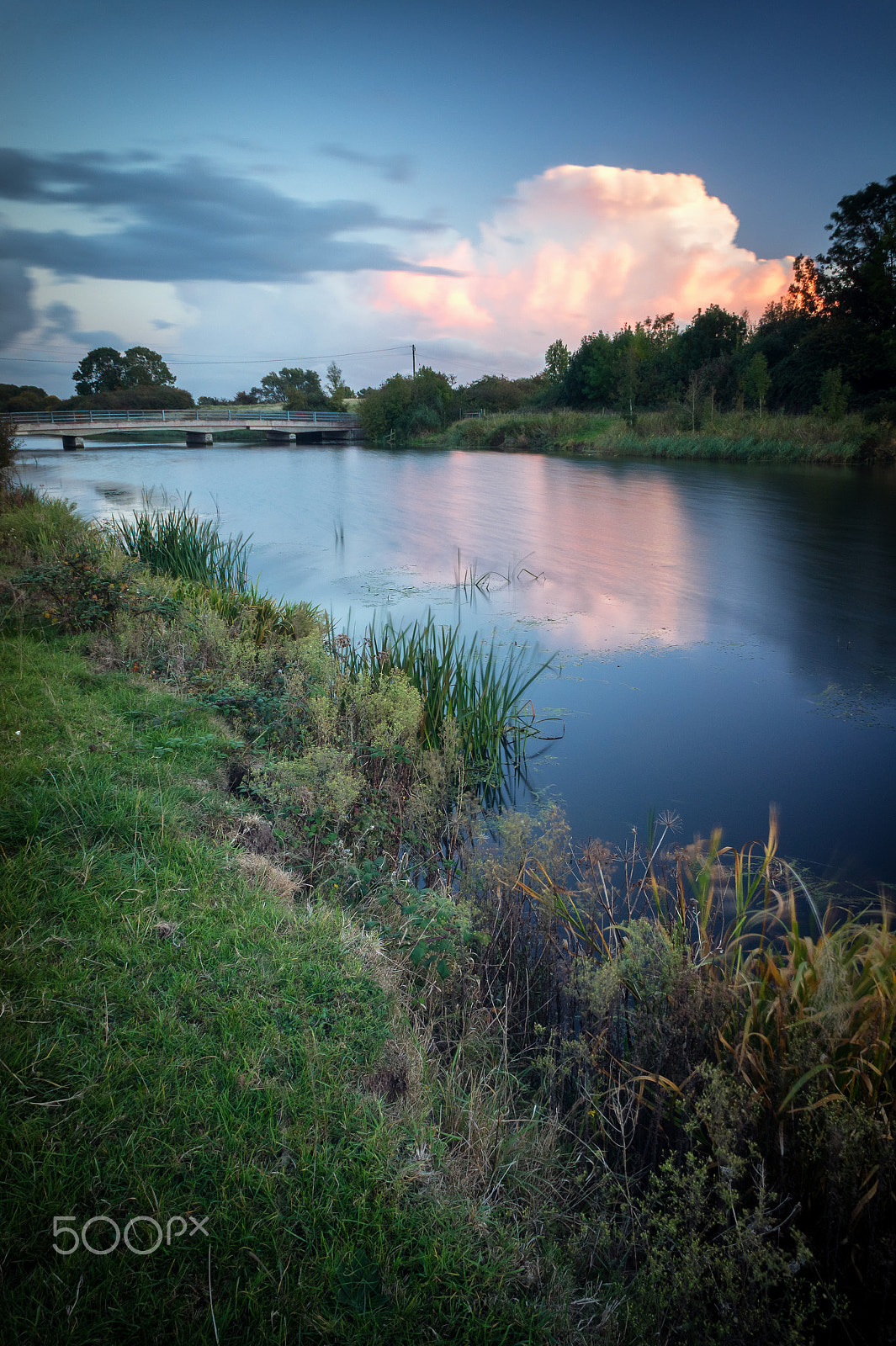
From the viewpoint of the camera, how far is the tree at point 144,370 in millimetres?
92188

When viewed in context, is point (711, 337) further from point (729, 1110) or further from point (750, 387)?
point (729, 1110)

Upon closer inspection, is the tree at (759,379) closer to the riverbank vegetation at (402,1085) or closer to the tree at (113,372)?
the riverbank vegetation at (402,1085)

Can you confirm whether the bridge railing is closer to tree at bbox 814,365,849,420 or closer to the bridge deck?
the bridge deck

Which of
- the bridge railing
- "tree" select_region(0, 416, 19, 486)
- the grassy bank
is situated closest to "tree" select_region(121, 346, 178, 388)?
the bridge railing

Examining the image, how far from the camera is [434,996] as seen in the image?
2980 millimetres

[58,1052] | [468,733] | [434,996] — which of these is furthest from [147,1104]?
[468,733]

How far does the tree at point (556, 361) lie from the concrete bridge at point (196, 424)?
61.5ft

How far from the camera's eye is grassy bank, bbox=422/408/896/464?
27016 mm

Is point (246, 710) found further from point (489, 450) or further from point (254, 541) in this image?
point (489, 450)

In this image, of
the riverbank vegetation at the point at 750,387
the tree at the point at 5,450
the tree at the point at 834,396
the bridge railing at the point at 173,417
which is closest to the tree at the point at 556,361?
the riverbank vegetation at the point at 750,387

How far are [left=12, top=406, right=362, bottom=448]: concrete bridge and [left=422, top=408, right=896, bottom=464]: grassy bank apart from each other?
15.4m

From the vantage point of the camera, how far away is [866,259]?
36.6 meters

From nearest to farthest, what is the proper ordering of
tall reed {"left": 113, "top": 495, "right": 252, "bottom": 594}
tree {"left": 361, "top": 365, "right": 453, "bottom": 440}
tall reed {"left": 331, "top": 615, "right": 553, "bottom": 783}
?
tall reed {"left": 331, "top": 615, "right": 553, "bottom": 783}, tall reed {"left": 113, "top": 495, "right": 252, "bottom": 594}, tree {"left": 361, "top": 365, "right": 453, "bottom": 440}

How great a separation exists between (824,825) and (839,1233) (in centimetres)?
306
